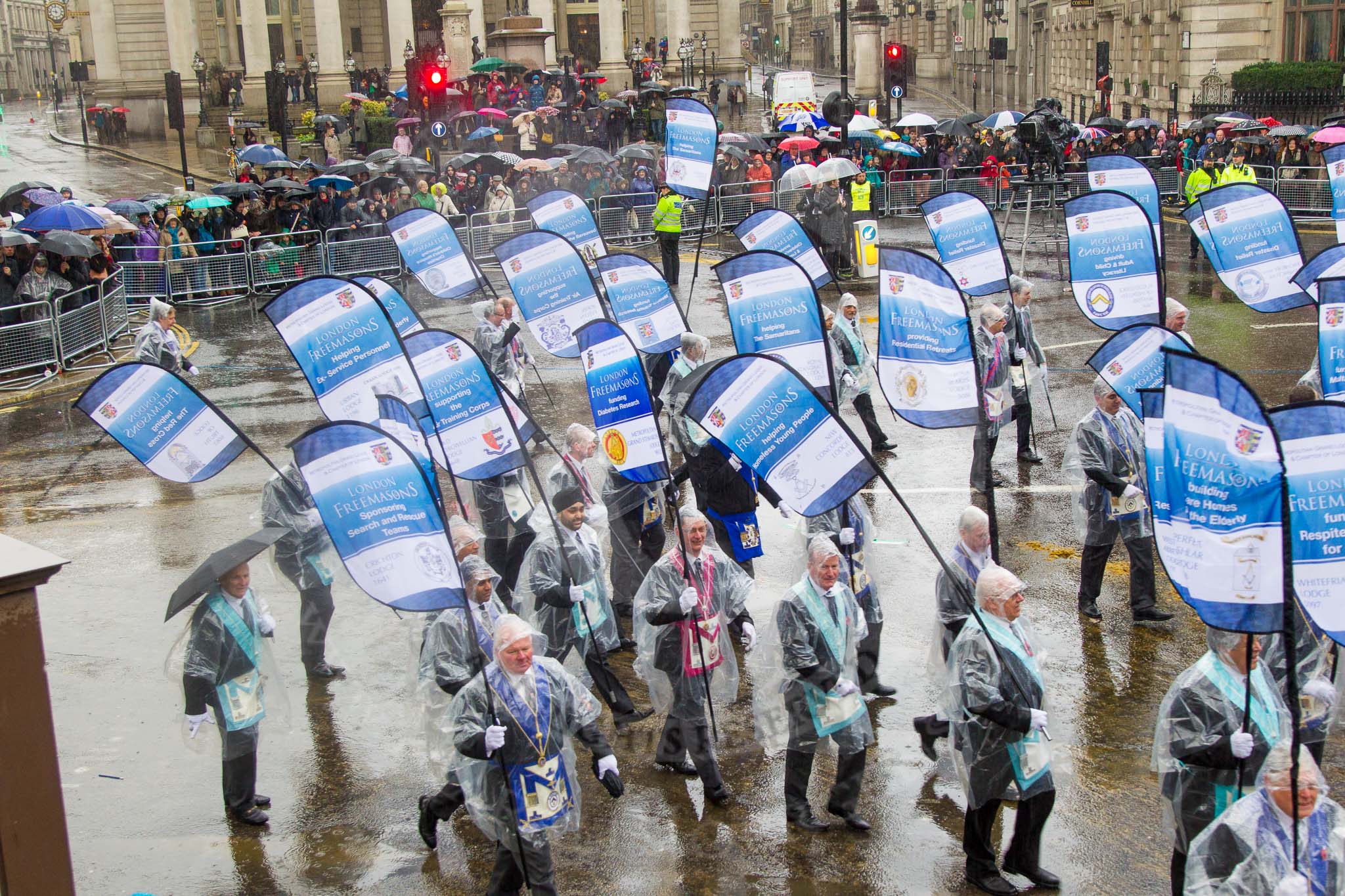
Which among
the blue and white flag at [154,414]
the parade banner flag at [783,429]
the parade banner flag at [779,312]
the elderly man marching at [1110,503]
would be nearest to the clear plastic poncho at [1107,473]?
the elderly man marching at [1110,503]

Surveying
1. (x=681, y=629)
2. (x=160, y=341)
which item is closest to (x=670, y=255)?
(x=160, y=341)

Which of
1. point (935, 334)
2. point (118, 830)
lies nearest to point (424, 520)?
point (118, 830)

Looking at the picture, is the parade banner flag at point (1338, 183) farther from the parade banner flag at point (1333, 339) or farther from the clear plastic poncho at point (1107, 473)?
the clear plastic poncho at point (1107, 473)

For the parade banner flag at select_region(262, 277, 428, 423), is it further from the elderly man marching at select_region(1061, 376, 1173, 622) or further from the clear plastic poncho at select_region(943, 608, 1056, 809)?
the elderly man marching at select_region(1061, 376, 1173, 622)

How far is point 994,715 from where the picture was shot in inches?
262

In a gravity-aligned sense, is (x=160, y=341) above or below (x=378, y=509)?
below

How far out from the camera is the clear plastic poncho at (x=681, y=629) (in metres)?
7.98

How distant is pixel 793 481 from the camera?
26.3 feet

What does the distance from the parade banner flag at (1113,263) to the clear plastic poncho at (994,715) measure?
7.05 m

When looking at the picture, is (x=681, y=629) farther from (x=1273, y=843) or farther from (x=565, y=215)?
(x=565, y=215)

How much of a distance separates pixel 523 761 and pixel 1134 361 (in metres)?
5.72

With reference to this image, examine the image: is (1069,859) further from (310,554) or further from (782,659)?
(310,554)

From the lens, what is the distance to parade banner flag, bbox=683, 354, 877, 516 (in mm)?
7906

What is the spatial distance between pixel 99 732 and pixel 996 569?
5663mm
